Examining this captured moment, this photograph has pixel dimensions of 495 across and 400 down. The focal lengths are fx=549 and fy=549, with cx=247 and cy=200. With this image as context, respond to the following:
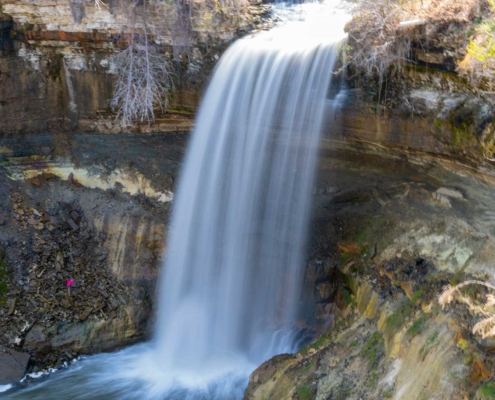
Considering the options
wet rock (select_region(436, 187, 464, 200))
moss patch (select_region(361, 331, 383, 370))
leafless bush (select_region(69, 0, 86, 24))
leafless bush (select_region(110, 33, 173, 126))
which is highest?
leafless bush (select_region(69, 0, 86, 24))

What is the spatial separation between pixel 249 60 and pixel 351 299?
3.92 m

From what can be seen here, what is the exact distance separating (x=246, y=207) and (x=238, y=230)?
475 mm

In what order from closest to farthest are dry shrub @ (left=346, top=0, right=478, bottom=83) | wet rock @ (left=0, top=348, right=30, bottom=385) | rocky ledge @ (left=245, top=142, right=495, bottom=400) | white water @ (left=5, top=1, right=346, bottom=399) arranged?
1. rocky ledge @ (left=245, top=142, right=495, bottom=400)
2. dry shrub @ (left=346, top=0, right=478, bottom=83)
3. white water @ (left=5, top=1, right=346, bottom=399)
4. wet rock @ (left=0, top=348, right=30, bottom=385)

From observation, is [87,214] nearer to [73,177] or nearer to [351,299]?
[73,177]

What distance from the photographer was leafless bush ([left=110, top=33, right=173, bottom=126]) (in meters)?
9.03

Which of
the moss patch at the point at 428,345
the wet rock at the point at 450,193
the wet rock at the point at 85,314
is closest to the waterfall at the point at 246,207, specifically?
the wet rock at the point at 85,314

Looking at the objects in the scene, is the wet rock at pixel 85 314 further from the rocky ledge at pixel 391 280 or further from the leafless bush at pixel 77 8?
the leafless bush at pixel 77 8

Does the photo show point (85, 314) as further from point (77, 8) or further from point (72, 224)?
point (77, 8)

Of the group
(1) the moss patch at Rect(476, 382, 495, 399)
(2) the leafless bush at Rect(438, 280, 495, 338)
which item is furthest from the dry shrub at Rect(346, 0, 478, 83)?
(1) the moss patch at Rect(476, 382, 495, 399)

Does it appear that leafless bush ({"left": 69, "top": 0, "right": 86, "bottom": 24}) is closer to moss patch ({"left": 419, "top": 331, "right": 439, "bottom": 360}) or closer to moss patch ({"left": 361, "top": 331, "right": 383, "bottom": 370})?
moss patch ({"left": 361, "top": 331, "right": 383, "bottom": 370})

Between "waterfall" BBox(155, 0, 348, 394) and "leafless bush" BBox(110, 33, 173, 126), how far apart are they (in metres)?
0.86

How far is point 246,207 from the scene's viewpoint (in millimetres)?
8906

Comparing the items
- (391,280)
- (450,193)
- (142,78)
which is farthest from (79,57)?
(450,193)

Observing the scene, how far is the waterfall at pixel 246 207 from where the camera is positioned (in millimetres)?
8117
